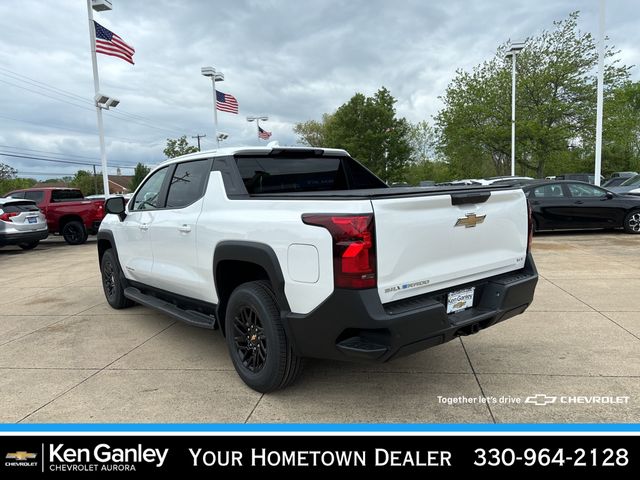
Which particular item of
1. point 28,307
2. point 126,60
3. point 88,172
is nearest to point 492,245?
point 28,307

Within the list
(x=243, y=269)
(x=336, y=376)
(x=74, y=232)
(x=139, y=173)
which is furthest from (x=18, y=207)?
(x=139, y=173)

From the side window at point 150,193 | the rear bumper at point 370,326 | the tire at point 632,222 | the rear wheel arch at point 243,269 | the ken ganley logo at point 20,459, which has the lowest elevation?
the ken ganley logo at point 20,459

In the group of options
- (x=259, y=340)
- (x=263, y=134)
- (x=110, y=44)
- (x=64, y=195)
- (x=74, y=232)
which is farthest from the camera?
(x=263, y=134)

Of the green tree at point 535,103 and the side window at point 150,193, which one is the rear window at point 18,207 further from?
the green tree at point 535,103

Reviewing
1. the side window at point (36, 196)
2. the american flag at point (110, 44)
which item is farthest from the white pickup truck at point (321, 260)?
the american flag at point (110, 44)

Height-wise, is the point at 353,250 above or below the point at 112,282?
above

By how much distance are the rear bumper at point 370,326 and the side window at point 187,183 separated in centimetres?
167

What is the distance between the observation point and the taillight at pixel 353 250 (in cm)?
252

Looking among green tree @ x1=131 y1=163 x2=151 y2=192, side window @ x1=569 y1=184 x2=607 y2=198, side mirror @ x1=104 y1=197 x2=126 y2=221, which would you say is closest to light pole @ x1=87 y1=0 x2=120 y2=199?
side mirror @ x1=104 y1=197 x2=126 y2=221

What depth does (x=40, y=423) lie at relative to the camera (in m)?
2.99

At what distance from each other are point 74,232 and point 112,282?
10.1m

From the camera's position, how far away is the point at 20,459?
2.67m

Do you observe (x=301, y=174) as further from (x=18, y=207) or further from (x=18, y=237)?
(x=18, y=207)

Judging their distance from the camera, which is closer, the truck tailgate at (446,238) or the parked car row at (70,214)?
the truck tailgate at (446,238)
